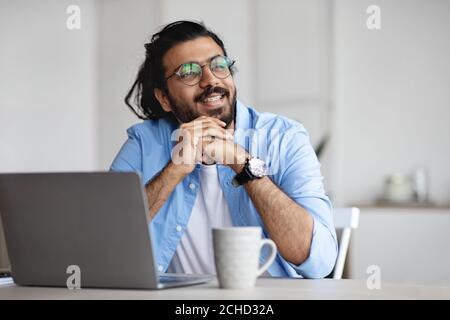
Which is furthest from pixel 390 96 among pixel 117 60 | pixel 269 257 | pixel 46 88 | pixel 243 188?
pixel 269 257

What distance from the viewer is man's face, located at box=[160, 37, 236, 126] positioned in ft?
7.51

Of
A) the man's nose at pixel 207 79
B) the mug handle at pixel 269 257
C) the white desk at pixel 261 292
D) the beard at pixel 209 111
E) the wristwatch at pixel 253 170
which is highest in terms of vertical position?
the man's nose at pixel 207 79

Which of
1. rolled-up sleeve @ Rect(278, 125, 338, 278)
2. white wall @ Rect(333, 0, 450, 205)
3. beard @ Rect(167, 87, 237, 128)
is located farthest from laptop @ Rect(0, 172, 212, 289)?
white wall @ Rect(333, 0, 450, 205)

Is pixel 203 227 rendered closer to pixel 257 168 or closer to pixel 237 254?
pixel 257 168

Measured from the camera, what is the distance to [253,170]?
77.4 inches

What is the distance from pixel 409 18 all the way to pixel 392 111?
0.56 meters

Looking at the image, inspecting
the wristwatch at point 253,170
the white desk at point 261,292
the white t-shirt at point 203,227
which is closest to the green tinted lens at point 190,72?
the white t-shirt at point 203,227

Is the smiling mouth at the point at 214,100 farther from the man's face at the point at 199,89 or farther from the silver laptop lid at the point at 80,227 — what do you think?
the silver laptop lid at the point at 80,227

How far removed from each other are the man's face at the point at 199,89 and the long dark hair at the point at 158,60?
21 mm

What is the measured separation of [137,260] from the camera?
1.35 meters

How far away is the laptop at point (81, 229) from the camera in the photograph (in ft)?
4.37

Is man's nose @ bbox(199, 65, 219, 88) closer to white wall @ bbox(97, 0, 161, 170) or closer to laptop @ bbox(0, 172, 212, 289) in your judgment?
laptop @ bbox(0, 172, 212, 289)

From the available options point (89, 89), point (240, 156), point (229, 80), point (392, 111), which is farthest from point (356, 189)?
point (240, 156)
